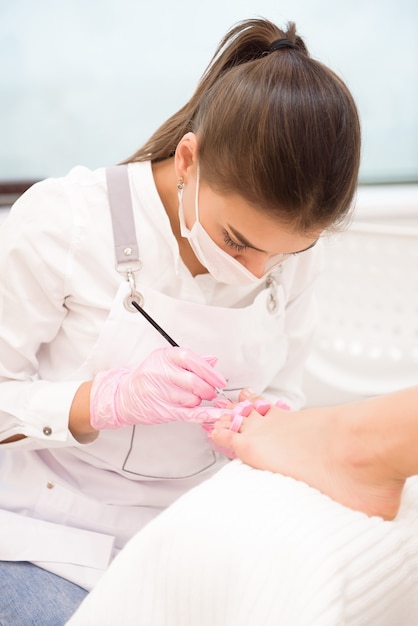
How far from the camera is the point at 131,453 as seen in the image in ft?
4.42

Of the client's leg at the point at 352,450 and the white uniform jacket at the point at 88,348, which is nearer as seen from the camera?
the client's leg at the point at 352,450

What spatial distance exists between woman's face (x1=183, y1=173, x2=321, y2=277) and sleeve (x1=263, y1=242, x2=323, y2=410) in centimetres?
28

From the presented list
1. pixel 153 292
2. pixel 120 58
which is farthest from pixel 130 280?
pixel 120 58

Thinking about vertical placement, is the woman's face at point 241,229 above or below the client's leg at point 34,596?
above

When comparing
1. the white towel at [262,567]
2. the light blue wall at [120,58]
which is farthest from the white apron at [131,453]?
the light blue wall at [120,58]

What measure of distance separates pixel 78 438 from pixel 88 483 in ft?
0.49

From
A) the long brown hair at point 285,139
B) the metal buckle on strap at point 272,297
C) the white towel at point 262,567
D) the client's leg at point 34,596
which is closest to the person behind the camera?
the white towel at point 262,567

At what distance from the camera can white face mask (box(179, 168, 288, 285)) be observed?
3.88 feet

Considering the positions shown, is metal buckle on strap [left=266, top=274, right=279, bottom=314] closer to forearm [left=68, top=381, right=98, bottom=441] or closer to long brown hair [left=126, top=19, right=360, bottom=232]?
A: long brown hair [left=126, top=19, right=360, bottom=232]

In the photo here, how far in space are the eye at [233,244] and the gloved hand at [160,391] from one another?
0.19 m

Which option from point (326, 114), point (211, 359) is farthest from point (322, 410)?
point (326, 114)

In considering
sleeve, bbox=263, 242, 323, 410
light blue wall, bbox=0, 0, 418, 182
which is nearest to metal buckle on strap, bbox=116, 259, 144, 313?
sleeve, bbox=263, 242, 323, 410

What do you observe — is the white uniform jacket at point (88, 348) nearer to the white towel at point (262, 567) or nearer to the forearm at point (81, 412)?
the forearm at point (81, 412)

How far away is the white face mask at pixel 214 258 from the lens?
1182mm
